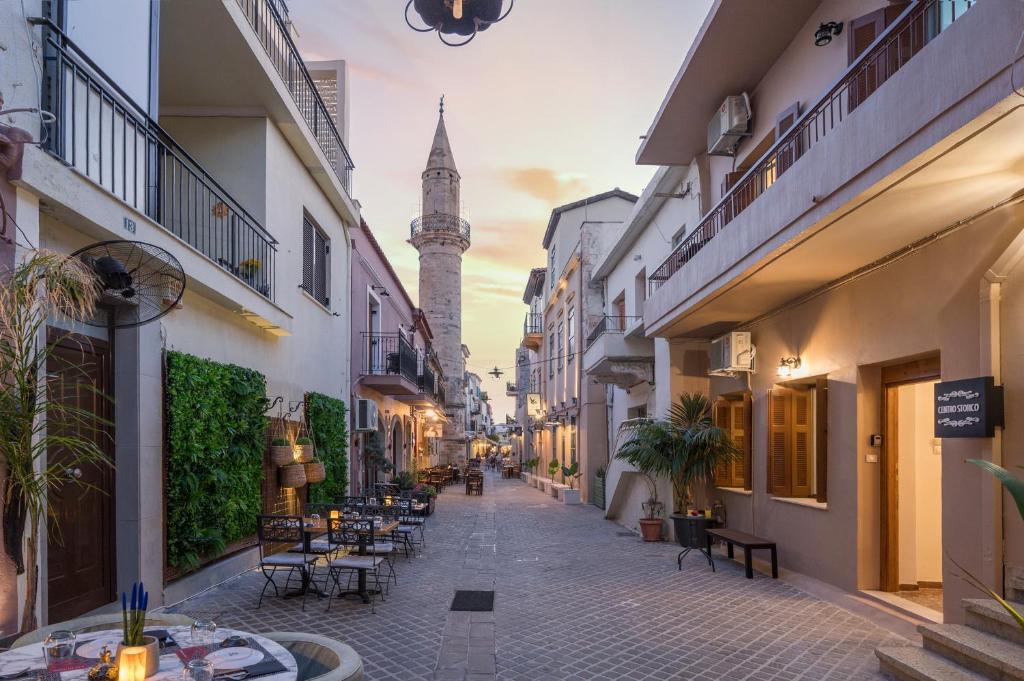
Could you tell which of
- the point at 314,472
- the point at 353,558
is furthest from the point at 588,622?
the point at 314,472

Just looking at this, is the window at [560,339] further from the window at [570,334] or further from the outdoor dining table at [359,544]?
the outdoor dining table at [359,544]

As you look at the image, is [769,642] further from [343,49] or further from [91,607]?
[343,49]

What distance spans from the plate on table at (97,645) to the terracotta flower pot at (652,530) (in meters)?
10.7

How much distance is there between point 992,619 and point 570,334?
20.6 metres

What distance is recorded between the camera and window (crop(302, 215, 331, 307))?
42.3ft

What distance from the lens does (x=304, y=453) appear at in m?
11.6

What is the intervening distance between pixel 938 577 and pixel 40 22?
9872 mm

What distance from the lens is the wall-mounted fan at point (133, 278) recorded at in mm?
5762

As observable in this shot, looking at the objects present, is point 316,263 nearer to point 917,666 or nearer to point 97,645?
point 97,645

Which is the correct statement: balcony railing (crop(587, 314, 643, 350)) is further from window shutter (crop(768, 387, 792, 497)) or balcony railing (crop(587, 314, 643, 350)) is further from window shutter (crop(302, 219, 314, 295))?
window shutter (crop(302, 219, 314, 295))

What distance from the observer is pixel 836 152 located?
5.95 meters

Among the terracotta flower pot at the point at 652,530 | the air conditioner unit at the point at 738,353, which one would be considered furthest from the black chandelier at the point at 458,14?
the terracotta flower pot at the point at 652,530

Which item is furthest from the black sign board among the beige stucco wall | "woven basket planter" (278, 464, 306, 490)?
"woven basket planter" (278, 464, 306, 490)

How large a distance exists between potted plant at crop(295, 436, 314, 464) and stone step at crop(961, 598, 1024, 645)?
29.3 feet
